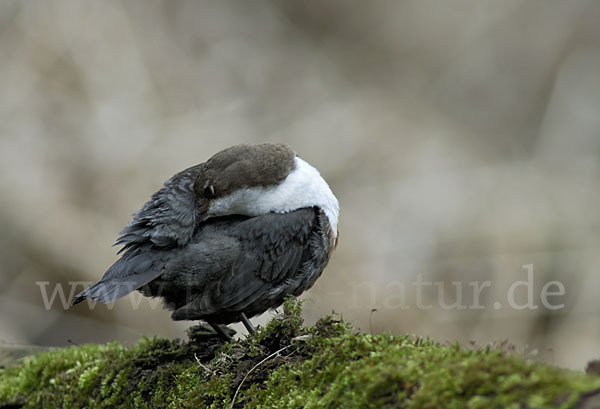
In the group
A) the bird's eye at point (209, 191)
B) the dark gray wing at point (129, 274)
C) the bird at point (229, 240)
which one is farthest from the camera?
the bird's eye at point (209, 191)

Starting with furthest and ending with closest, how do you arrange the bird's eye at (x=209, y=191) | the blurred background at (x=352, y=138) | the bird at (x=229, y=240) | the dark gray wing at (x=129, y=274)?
the blurred background at (x=352, y=138) < the bird's eye at (x=209, y=191) < the bird at (x=229, y=240) < the dark gray wing at (x=129, y=274)

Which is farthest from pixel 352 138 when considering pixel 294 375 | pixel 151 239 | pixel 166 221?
pixel 294 375

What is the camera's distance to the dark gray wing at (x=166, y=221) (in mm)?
3350

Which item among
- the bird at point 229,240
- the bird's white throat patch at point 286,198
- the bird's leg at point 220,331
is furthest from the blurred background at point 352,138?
the bird's leg at point 220,331

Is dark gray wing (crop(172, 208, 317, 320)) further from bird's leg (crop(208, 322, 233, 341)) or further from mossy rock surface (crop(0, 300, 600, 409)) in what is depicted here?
mossy rock surface (crop(0, 300, 600, 409))

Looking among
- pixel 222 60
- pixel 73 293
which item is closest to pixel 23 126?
pixel 73 293

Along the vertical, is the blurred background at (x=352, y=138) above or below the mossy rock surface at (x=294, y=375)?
above

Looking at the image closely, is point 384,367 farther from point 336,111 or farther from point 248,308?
point 336,111

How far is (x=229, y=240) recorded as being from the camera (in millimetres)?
3428

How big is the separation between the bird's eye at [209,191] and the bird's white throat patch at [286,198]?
0.16 ft

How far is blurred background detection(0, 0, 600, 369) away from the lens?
16.8 feet

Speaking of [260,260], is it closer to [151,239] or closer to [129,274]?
[151,239]

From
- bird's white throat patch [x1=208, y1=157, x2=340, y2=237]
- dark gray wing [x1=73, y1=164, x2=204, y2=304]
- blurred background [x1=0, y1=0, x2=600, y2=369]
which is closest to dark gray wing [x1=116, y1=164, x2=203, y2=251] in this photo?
dark gray wing [x1=73, y1=164, x2=204, y2=304]

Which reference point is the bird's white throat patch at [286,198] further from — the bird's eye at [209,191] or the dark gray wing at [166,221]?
the dark gray wing at [166,221]
